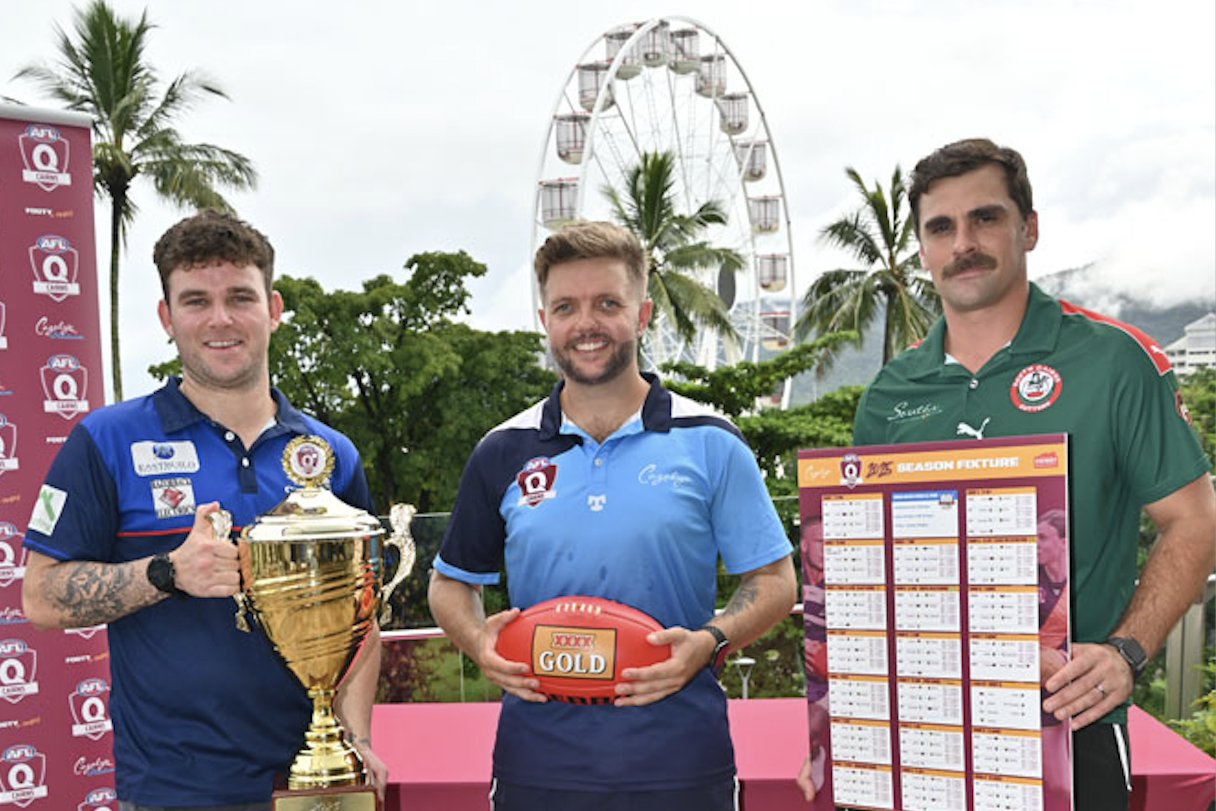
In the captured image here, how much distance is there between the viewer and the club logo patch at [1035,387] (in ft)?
8.30

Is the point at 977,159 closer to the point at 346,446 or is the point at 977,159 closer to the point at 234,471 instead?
the point at 346,446

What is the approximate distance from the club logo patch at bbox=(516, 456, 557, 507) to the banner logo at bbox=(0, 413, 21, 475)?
3.21 metres

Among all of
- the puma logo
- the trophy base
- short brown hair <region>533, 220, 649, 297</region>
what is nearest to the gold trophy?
the trophy base

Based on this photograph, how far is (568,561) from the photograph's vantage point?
101 inches

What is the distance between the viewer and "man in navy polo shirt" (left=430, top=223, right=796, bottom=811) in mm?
2473

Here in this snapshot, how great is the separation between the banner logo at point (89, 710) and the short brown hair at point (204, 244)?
3005 mm

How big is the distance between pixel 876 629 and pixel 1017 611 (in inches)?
12.1

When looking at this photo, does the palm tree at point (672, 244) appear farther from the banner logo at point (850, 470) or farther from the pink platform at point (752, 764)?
the banner logo at point (850, 470)

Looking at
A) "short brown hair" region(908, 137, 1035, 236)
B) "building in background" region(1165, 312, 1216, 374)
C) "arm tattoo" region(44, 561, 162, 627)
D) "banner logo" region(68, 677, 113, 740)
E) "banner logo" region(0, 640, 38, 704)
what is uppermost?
"building in background" region(1165, 312, 1216, 374)

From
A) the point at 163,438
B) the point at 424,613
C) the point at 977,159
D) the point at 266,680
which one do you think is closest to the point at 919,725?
the point at 977,159

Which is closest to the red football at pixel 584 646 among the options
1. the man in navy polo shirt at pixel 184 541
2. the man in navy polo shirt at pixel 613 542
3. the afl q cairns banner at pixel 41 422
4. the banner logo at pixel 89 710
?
the man in navy polo shirt at pixel 613 542

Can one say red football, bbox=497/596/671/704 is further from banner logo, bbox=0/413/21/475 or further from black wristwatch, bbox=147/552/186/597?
banner logo, bbox=0/413/21/475

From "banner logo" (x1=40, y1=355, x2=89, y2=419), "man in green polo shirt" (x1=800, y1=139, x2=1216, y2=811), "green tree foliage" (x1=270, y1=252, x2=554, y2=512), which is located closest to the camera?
"man in green polo shirt" (x1=800, y1=139, x2=1216, y2=811)

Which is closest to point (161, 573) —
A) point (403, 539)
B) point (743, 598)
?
point (403, 539)
